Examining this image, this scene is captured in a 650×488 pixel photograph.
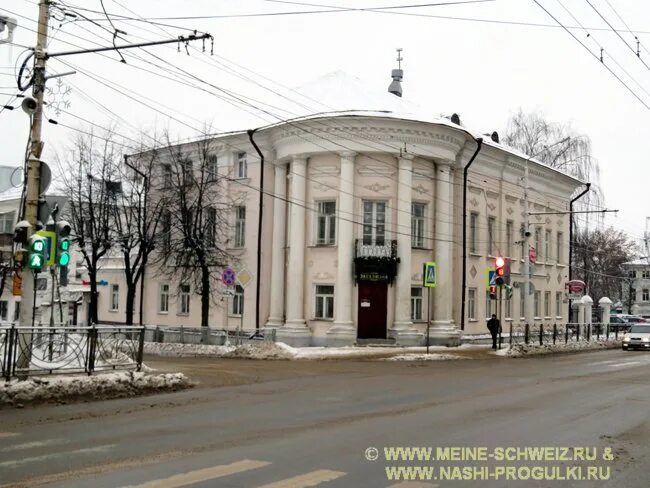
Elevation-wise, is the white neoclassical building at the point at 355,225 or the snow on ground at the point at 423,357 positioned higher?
the white neoclassical building at the point at 355,225

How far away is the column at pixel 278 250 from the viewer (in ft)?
108

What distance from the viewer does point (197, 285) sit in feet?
115

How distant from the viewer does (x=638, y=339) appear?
3606cm

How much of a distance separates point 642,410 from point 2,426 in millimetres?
10563

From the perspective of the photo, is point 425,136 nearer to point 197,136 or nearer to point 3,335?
point 197,136

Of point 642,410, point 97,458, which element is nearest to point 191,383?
point 97,458

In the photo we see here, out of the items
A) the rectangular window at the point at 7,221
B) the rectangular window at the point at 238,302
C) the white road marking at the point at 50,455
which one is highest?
the rectangular window at the point at 7,221

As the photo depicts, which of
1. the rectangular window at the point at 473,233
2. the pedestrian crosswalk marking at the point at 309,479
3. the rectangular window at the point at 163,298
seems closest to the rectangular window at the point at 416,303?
the rectangular window at the point at 473,233

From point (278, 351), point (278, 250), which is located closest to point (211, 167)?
point (278, 250)

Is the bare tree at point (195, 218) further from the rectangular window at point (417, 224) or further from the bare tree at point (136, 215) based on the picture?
the rectangular window at point (417, 224)

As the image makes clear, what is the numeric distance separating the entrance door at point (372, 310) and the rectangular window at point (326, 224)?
8.85 ft

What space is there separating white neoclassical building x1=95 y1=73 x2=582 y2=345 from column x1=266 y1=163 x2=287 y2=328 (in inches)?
1.9

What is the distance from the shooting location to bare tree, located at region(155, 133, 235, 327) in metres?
33.5

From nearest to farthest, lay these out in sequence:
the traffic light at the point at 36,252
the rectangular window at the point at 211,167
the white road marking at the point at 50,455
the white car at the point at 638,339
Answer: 1. the white road marking at the point at 50,455
2. the traffic light at the point at 36,252
3. the rectangular window at the point at 211,167
4. the white car at the point at 638,339
